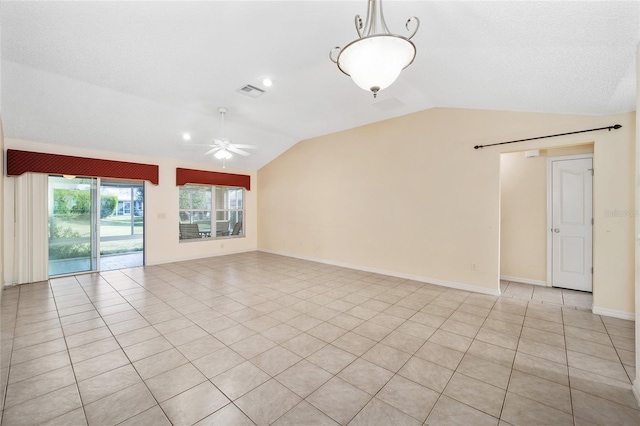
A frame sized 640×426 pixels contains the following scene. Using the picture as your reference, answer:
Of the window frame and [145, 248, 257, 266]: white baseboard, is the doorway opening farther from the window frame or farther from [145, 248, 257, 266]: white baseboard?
the window frame

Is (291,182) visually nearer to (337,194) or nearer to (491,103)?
(337,194)

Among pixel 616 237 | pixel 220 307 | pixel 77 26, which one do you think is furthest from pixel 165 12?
pixel 616 237

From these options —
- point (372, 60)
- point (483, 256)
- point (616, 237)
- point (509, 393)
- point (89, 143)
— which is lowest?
point (509, 393)

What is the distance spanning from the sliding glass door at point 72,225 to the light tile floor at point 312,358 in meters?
1.14

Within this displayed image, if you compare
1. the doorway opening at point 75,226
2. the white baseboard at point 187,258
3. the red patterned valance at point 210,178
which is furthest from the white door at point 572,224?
the doorway opening at point 75,226

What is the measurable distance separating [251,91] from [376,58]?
9.39 ft

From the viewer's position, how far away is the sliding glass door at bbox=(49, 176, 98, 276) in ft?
16.3

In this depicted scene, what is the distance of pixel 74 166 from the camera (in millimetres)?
4902

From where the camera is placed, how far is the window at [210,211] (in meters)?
6.80

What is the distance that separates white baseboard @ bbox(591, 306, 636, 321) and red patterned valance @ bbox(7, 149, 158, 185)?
26.5 feet

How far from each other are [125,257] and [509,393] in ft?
27.9

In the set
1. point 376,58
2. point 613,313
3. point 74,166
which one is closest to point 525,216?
point 613,313

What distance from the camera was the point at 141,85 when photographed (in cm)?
358

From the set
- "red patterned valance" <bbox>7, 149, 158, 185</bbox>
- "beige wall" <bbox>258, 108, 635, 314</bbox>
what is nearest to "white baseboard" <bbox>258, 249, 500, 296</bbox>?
"beige wall" <bbox>258, 108, 635, 314</bbox>
